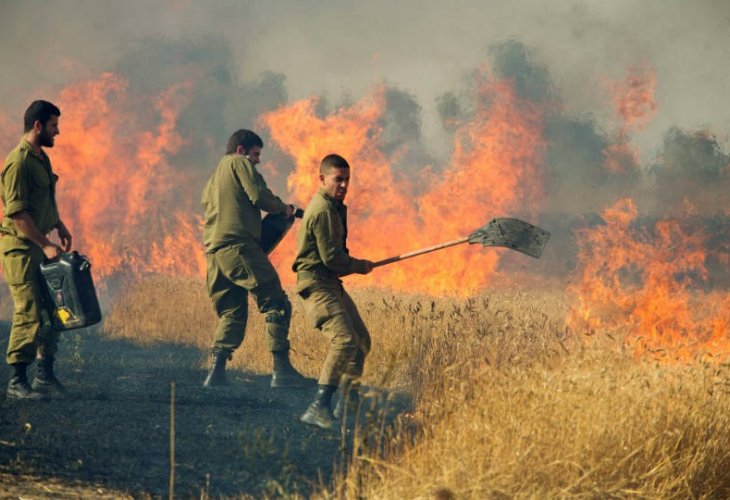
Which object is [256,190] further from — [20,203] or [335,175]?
[20,203]

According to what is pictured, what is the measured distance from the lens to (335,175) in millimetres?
6145

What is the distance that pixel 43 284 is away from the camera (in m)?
6.61

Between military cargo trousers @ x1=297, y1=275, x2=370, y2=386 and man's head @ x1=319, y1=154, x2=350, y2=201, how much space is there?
2.13 feet

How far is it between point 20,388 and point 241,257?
2.11 meters

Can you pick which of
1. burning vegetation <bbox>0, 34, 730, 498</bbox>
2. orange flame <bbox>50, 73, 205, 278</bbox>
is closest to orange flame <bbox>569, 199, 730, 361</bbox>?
burning vegetation <bbox>0, 34, 730, 498</bbox>

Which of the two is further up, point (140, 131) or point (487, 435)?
point (140, 131)

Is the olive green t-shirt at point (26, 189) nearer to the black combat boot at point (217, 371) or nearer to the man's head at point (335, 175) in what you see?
the black combat boot at point (217, 371)

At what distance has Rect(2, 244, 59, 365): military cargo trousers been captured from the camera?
21.5 ft

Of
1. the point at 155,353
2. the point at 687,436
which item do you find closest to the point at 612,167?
the point at 155,353

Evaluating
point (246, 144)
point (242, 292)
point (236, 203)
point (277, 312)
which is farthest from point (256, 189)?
point (277, 312)

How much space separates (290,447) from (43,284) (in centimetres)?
231

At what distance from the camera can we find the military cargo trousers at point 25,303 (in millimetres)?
6539

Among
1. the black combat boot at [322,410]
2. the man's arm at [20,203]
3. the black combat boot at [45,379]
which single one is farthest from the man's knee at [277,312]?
the man's arm at [20,203]

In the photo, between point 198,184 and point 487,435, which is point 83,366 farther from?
point 198,184
